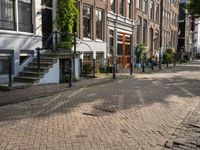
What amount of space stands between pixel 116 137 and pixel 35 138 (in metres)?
1.64

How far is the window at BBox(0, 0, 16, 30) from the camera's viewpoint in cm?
1324

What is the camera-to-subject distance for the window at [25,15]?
14.2m

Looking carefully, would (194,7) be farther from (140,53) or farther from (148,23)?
(148,23)

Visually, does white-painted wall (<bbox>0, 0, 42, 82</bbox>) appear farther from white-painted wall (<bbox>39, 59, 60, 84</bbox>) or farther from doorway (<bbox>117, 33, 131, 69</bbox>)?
doorway (<bbox>117, 33, 131, 69</bbox>)

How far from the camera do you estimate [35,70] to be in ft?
45.7

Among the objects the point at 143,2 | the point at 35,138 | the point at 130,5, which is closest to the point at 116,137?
the point at 35,138

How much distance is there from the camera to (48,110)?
28.2 ft

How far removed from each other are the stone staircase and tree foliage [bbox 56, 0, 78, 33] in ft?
8.14

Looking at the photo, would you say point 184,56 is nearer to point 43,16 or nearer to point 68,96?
point 43,16

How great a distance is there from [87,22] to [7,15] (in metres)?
8.17

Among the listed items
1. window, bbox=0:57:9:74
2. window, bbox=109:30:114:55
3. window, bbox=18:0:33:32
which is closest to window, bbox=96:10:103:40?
window, bbox=109:30:114:55

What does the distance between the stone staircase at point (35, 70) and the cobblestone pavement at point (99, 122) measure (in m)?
2.36

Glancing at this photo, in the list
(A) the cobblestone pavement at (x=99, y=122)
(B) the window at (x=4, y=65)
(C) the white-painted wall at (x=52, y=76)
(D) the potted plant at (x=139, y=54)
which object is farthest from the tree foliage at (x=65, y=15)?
(D) the potted plant at (x=139, y=54)

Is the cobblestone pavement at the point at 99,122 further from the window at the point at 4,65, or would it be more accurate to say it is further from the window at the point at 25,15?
the window at the point at 25,15
